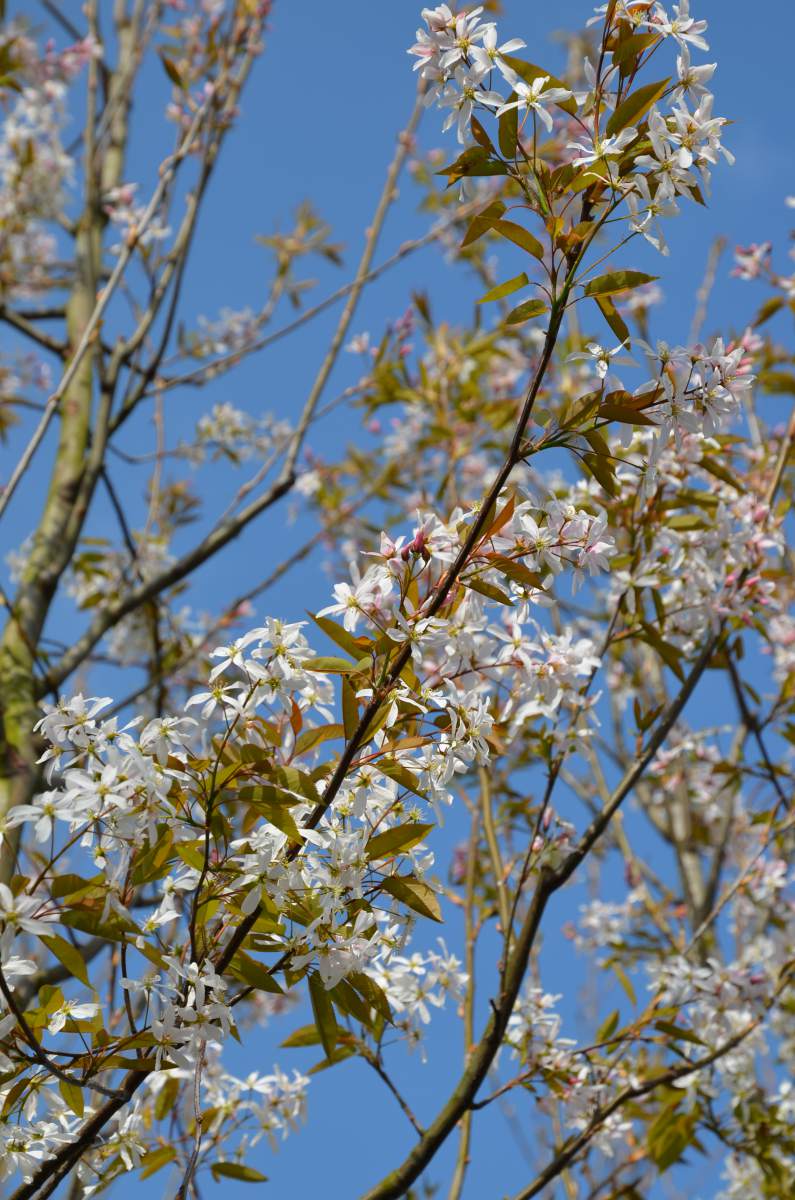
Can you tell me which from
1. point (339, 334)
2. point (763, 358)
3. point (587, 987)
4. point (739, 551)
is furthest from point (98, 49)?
point (587, 987)

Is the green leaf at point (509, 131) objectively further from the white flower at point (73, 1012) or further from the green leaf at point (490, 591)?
the white flower at point (73, 1012)

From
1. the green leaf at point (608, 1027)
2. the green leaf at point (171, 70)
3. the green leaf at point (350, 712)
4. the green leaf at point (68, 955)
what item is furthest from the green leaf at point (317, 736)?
the green leaf at point (171, 70)

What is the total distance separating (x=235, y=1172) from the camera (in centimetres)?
165

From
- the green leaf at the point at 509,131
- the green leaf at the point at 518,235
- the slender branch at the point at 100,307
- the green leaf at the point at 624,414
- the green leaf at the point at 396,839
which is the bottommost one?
the green leaf at the point at 396,839

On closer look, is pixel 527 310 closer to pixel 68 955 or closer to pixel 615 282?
pixel 615 282

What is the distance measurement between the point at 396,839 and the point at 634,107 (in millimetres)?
805

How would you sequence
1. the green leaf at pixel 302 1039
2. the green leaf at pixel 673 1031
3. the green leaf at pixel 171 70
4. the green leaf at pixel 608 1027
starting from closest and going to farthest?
1. the green leaf at pixel 302 1039
2. the green leaf at pixel 673 1031
3. the green leaf at pixel 608 1027
4. the green leaf at pixel 171 70

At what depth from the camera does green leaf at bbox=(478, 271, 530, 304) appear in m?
1.17

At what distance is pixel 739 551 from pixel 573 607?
229cm

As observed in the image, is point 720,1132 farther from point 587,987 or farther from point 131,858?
point 587,987

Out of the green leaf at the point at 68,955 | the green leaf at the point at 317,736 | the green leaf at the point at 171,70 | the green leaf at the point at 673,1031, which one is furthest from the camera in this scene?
the green leaf at the point at 171,70

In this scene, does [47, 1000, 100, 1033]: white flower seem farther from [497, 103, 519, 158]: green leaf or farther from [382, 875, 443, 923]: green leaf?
[497, 103, 519, 158]: green leaf

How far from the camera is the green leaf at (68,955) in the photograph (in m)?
1.11

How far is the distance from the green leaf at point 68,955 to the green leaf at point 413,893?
0.33 meters
